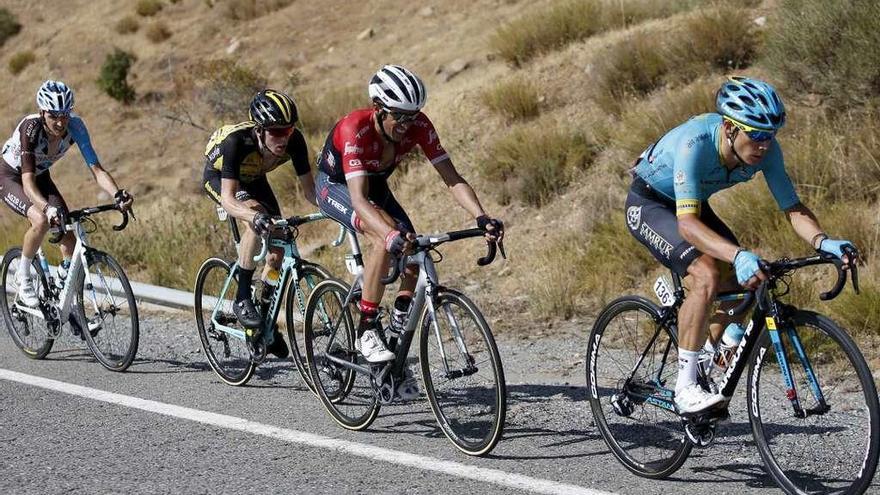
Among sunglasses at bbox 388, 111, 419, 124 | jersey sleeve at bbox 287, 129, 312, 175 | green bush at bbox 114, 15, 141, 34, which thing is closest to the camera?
sunglasses at bbox 388, 111, 419, 124

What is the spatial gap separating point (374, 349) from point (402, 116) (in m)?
1.25

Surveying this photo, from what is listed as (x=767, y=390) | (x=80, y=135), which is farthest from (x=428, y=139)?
(x=80, y=135)

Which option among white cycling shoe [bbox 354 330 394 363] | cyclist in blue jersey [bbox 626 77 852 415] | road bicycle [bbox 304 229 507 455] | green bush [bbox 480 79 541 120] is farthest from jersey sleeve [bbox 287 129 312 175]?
green bush [bbox 480 79 541 120]

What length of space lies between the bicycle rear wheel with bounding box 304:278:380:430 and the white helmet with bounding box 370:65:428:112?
1141 millimetres

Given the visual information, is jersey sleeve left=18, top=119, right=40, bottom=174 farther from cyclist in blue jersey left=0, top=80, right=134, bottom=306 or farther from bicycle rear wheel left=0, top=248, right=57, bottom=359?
bicycle rear wheel left=0, top=248, right=57, bottom=359

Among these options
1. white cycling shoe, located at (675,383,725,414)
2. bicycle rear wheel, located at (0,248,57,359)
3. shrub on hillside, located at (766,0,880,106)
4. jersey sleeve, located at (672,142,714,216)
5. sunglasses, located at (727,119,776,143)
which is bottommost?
shrub on hillside, located at (766,0,880,106)

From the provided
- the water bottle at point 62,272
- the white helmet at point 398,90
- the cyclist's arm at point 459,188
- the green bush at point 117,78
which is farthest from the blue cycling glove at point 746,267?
the green bush at point 117,78

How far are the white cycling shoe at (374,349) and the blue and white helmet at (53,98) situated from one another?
3.35 metres

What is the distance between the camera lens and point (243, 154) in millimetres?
7367

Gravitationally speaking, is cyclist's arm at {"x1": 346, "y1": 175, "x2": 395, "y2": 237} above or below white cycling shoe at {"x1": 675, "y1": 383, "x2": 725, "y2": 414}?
above

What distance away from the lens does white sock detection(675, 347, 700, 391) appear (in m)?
5.24

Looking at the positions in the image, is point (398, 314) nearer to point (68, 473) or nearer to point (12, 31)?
point (68, 473)

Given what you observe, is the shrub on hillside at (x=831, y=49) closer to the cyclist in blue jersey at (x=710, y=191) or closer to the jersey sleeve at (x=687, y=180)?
the cyclist in blue jersey at (x=710, y=191)

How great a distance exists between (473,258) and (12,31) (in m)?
26.0
